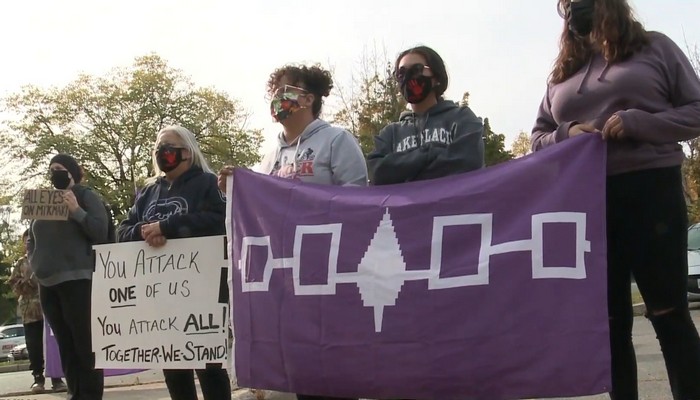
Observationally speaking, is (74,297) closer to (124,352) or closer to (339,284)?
(124,352)

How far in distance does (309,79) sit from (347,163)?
534mm

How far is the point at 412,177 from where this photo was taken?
11.7ft

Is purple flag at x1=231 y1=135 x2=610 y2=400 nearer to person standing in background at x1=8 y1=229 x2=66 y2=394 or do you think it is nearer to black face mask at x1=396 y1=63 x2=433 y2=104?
black face mask at x1=396 y1=63 x2=433 y2=104

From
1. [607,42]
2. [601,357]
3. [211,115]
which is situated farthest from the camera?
[211,115]

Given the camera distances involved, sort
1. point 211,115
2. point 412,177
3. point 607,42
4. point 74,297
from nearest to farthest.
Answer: point 607,42, point 412,177, point 74,297, point 211,115

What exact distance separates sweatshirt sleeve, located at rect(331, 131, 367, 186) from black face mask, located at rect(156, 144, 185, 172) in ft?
3.29

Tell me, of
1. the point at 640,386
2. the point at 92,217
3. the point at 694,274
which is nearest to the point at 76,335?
the point at 92,217

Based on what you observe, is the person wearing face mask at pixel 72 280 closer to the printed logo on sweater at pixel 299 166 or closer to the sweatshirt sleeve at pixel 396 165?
the printed logo on sweater at pixel 299 166

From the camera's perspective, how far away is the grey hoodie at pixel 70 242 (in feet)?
16.5

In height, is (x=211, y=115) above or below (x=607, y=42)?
above

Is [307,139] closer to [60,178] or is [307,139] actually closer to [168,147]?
[168,147]

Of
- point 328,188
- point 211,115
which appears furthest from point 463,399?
point 211,115

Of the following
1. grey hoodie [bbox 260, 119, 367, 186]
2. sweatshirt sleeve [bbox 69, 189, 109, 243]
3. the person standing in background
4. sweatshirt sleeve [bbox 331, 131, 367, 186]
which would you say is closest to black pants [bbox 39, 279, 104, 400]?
sweatshirt sleeve [bbox 69, 189, 109, 243]

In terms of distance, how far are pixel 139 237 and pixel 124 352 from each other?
65 centimetres
